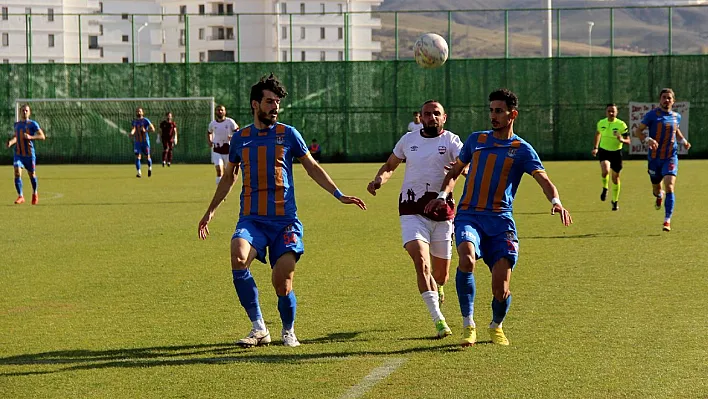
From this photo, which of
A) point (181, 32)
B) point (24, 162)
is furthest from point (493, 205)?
point (181, 32)

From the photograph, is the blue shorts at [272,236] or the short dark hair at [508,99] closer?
the blue shorts at [272,236]

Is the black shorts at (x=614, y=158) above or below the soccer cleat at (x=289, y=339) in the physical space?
above

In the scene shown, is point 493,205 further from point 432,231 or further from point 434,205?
point 432,231

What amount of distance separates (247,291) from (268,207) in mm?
628

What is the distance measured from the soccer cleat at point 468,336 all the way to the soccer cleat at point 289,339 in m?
1.21

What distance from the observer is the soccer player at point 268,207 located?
8.50 m

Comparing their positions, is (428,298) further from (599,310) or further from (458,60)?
(458,60)

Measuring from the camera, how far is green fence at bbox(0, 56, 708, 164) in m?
46.8

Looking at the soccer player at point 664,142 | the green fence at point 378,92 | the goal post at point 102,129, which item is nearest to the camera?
the soccer player at point 664,142

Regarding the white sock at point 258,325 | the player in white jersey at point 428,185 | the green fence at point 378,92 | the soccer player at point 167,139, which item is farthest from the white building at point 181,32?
the white sock at point 258,325

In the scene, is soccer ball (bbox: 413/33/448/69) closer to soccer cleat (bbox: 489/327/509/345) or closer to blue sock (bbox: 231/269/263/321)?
soccer cleat (bbox: 489/327/509/345)

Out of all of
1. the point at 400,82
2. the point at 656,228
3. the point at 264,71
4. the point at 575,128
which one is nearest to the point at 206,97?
the point at 264,71

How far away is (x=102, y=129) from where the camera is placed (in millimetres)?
47188

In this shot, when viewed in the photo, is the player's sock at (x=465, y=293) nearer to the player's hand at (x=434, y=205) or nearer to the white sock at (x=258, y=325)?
the player's hand at (x=434, y=205)
